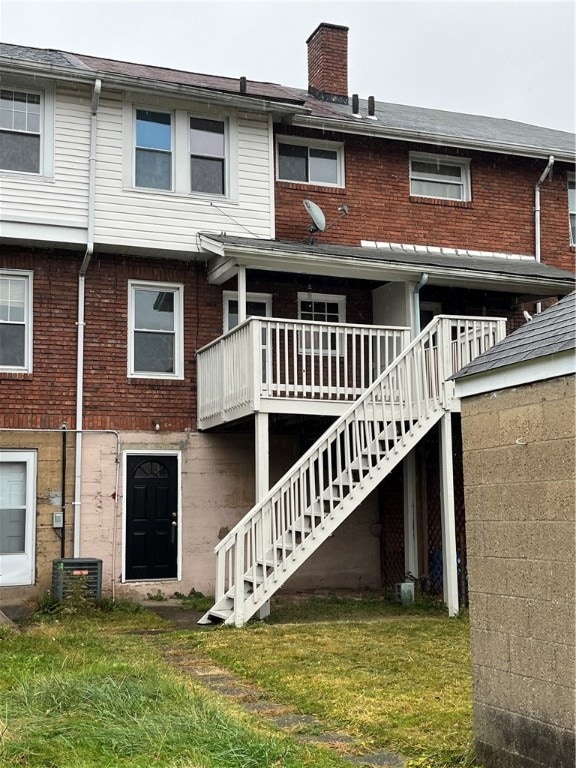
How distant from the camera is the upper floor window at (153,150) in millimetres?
14977

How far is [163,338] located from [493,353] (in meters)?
9.93

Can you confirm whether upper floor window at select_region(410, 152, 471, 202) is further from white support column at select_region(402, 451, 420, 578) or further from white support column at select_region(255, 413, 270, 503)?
white support column at select_region(255, 413, 270, 503)

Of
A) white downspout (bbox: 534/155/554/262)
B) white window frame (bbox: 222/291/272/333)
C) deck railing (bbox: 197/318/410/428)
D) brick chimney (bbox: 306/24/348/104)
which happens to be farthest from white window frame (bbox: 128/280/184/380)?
white downspout (bbox: 534/155/554/262)

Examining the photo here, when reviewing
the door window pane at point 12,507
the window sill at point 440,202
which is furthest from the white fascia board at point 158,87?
the door window pane at point 12,507

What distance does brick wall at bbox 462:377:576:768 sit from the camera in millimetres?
4863

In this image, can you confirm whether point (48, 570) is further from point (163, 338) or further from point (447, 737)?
point (447, 737)

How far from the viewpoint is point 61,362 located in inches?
568

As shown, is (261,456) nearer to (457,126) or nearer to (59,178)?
(59,178)

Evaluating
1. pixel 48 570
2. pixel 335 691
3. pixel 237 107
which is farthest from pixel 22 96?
pixel 335 691

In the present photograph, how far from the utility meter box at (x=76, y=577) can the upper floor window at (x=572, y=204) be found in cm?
1072

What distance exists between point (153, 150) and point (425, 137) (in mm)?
4803

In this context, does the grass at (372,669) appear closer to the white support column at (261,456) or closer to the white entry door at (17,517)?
the white support column at (261,456)

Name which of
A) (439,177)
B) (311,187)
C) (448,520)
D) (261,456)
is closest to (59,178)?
(311,187)

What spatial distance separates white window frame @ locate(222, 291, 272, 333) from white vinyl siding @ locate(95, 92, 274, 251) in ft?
3.32
